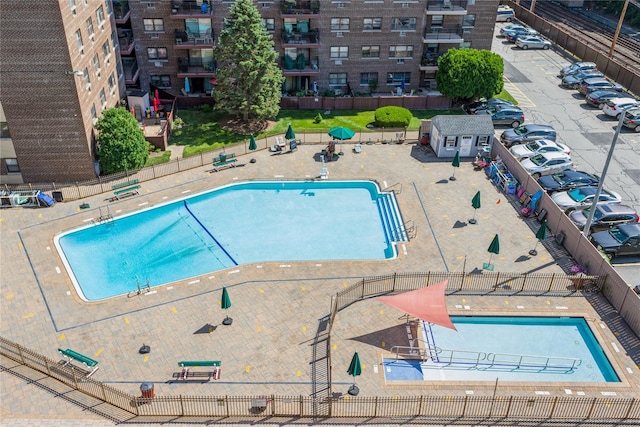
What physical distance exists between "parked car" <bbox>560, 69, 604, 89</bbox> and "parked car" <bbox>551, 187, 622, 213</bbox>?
24845 mm

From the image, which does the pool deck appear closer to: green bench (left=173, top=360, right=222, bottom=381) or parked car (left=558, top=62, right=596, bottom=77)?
green bench (left=173, top=360, right=222, bottom=381)

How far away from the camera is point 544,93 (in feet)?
198

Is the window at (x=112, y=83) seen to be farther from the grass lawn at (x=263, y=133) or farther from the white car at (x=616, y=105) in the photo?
the white car at (x=616, y=105)

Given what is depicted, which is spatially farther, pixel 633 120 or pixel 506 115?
pixel 506 115

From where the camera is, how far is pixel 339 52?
5588 cm

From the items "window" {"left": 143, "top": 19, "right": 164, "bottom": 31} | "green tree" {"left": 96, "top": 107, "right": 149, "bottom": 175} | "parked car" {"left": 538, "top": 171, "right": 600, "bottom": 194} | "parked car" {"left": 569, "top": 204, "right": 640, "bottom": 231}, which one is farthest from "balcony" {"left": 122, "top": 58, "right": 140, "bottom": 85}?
"parked car" {"left": 569, "top": 204, "right": 640, "bottom": 231}

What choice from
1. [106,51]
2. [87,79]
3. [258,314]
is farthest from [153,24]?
[258,314]

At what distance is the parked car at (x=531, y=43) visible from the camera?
72750 mm

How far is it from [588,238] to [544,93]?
28.7m

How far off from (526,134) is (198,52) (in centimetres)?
3180

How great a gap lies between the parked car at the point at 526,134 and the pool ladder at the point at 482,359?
24.2m

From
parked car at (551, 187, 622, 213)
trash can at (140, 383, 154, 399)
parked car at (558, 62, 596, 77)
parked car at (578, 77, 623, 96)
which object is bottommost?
trash can at (140, 383, 154, 399)

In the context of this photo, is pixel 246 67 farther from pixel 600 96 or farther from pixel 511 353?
pixel 600 96

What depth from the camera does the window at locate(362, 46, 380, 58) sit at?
55875mm
